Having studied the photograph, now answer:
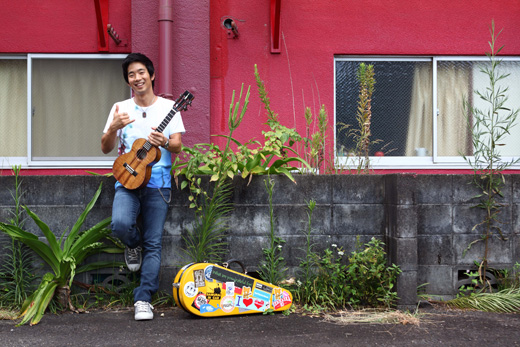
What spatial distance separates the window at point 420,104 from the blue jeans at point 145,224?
10.2 feet

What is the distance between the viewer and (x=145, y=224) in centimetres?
403

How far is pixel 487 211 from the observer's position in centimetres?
440

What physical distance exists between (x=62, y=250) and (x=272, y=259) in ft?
5.52

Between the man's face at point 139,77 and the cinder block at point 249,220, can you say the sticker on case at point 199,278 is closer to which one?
the cinder block at point 249,220

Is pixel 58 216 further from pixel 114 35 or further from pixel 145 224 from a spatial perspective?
pixel 114 35

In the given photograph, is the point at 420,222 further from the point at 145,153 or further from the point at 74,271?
the point at 74,271

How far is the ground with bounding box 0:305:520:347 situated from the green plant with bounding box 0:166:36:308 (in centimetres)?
36

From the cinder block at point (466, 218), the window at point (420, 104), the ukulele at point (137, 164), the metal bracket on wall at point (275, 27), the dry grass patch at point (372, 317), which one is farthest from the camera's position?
the window at point (420, 104)

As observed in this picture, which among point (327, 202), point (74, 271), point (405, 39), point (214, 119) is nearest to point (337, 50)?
point (405, 39)

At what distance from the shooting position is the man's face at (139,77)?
13.0ft

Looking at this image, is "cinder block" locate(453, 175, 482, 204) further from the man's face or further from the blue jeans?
the man's face

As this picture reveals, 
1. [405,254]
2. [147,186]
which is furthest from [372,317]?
[147,186]

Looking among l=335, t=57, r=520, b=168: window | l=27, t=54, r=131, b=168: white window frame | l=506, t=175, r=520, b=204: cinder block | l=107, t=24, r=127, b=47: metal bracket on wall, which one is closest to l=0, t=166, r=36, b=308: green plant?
l=27, t=54, r=131, b=168: white window frame

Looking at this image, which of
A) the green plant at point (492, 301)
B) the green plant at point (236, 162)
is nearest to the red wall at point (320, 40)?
the green plant at point (236, 162)
